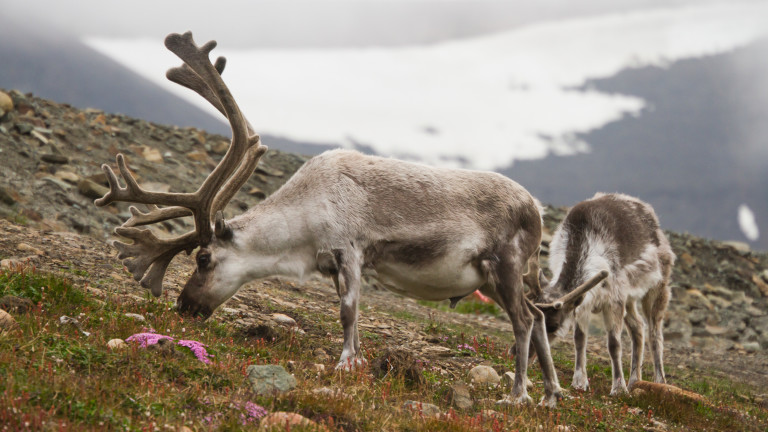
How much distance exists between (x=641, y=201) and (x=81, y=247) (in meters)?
9.74

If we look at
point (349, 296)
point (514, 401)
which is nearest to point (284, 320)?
point (349, 296)

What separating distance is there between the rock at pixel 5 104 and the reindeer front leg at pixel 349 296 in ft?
44.7

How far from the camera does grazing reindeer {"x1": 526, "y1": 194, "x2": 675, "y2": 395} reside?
948 cm

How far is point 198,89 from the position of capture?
781 centimetres

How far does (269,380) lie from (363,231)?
6.63 ft

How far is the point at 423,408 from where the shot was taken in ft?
18.2

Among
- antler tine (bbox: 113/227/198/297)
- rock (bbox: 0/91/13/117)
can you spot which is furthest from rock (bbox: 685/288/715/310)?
rock (bbox: 0/91/13/117)

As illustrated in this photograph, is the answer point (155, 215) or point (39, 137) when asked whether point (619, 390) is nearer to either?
point (155, 215)

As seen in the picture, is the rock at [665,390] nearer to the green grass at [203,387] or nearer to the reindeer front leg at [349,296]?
the green grass at [203,387]

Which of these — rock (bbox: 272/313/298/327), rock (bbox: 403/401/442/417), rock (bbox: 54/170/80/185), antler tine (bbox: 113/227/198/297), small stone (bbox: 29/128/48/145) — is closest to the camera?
rock (bbox: 403/401/442/417)

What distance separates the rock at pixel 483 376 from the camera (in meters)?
7.76

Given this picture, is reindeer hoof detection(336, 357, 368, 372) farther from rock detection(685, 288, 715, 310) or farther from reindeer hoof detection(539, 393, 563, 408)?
rock detection(685, 288, 715, 310)

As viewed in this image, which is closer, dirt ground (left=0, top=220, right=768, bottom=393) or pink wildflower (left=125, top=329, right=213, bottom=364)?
pink wildflower (left=125, top=329, right=213, bottom=364)

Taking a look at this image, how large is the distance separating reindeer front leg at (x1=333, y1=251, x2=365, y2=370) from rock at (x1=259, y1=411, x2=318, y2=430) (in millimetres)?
1902
